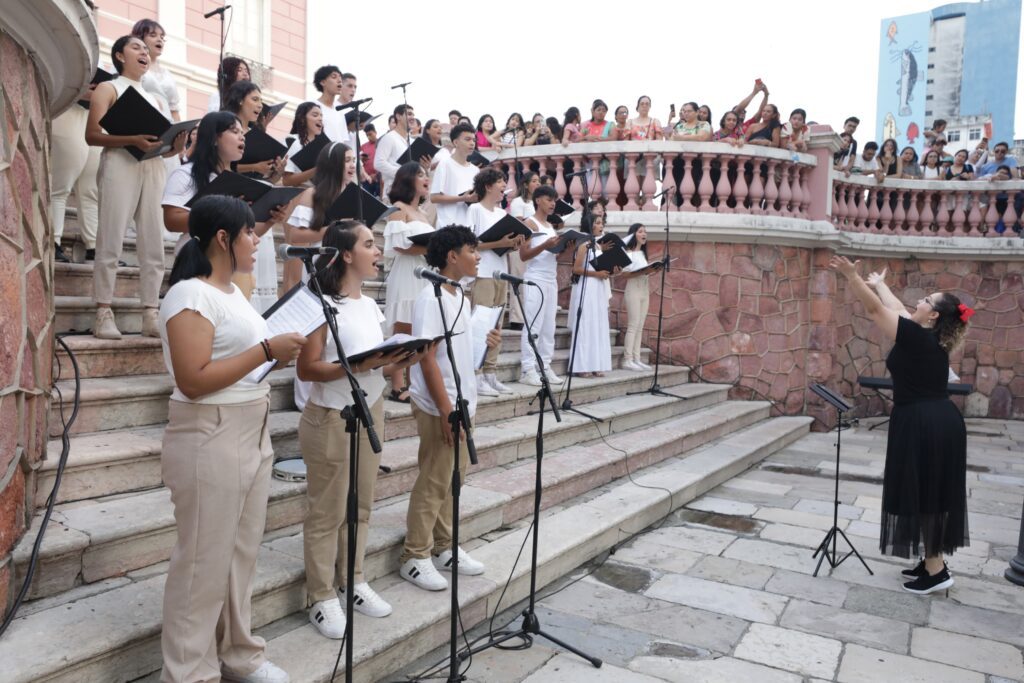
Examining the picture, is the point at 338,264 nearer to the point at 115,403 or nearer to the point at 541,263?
the point at 115,403

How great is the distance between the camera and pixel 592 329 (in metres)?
8.27

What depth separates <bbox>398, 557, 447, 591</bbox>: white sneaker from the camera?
3.78 meters

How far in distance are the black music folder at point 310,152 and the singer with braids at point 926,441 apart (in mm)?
3170

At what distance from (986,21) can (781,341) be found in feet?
104

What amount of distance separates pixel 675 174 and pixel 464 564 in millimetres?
7042

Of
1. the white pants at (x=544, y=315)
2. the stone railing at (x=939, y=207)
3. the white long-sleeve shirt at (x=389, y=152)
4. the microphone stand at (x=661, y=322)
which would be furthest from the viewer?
the stone railing at (x=939, y=207)

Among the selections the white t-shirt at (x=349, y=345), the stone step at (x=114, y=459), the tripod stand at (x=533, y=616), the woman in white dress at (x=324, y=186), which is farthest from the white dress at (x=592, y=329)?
the white t-shirt at (x=349, y=345)

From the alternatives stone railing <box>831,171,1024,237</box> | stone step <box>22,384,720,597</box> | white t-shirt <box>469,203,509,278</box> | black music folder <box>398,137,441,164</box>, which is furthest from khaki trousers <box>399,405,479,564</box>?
stone railing <box>831,171,1024,237</box>

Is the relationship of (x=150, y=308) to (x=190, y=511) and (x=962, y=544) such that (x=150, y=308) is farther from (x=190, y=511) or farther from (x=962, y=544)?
(x=962, y=544)

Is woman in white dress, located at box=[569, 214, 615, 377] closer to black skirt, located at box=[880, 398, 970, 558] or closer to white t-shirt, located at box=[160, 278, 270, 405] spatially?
black skirt, located at box=[880, 398, 970, 558]

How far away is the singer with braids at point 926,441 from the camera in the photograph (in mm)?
4609

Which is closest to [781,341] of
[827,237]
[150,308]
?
[827,237]

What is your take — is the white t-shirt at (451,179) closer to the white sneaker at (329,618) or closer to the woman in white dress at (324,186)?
the woman in white dress at (324,186)

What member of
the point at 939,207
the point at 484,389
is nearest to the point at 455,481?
the point at 484,389
